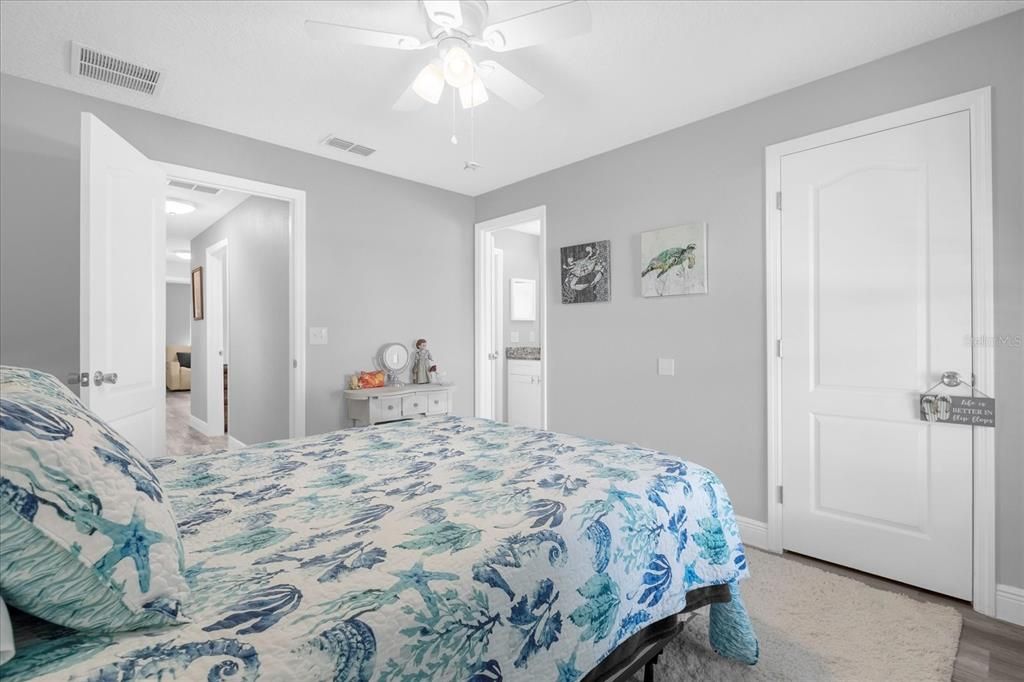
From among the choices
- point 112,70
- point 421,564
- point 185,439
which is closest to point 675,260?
point 421,564

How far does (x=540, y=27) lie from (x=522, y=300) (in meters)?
4.30

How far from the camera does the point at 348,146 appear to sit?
335 cm

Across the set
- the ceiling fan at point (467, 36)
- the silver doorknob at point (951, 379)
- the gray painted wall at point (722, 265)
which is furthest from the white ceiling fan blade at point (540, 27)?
the silver doorknob at point (951, 379)

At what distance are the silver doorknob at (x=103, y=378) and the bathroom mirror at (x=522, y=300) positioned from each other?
407cm

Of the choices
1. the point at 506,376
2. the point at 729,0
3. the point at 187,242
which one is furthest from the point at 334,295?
the point at 187,242

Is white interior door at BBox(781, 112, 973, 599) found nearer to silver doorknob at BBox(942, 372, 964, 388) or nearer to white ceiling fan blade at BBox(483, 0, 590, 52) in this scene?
silver doorknob at BBox(942, 372, 964, 388)

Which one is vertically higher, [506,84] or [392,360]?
[506,84]

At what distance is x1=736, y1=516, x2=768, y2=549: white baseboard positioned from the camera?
271 cm

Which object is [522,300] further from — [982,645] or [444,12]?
[982,645]

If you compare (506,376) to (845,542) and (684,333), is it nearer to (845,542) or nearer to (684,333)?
(684,333)

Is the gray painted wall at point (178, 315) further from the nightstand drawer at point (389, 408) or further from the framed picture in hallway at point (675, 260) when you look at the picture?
the framed picture in hallway at point (675, 260)

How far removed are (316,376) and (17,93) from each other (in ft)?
7.16

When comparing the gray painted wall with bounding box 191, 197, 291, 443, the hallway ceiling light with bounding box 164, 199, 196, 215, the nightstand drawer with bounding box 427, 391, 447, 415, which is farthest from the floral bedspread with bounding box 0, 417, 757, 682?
the hallway ceiling light with bounding box 164, 199, 196, 215

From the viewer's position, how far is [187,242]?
22.8ft
